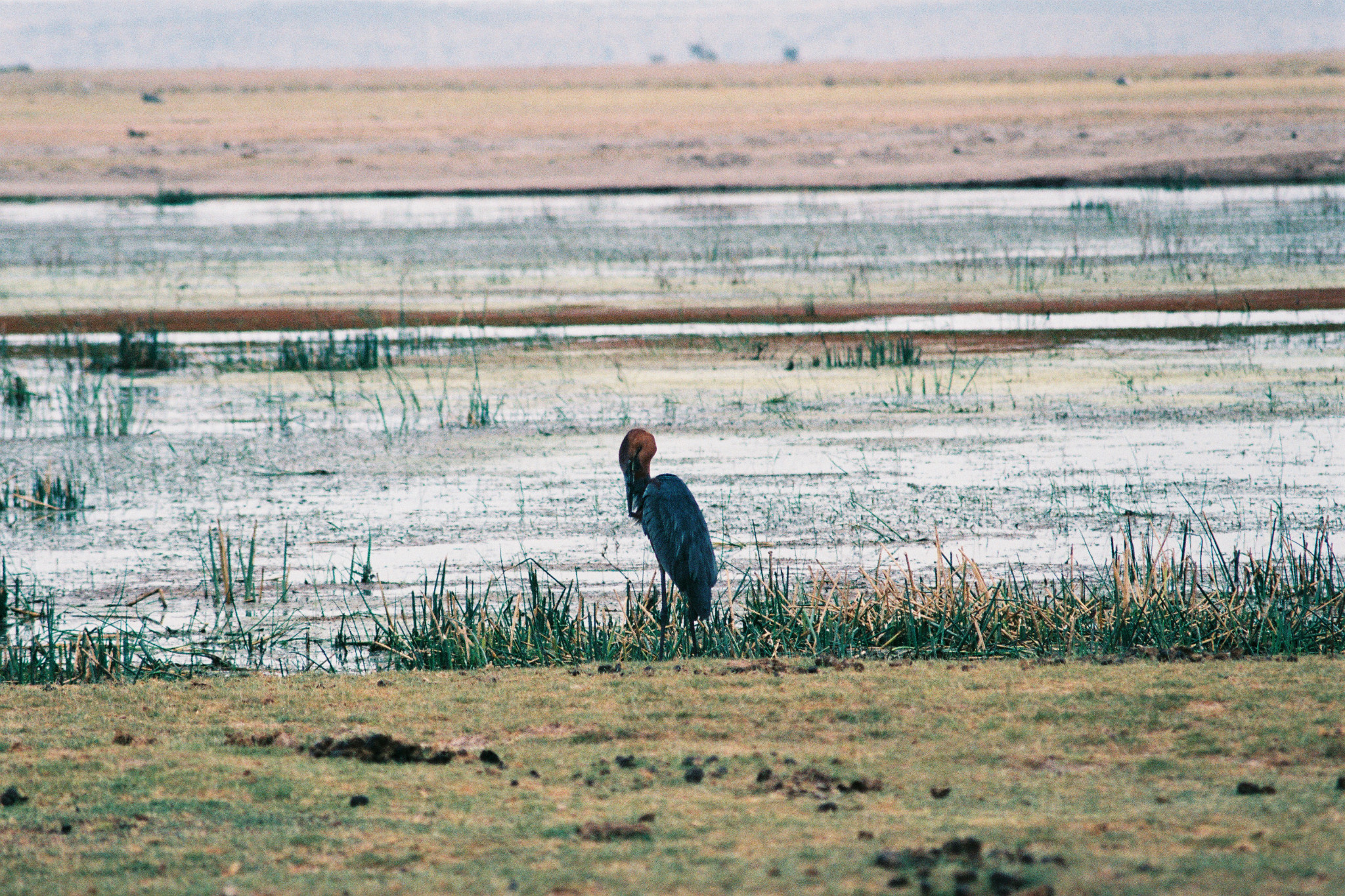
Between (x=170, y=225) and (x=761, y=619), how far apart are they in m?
29.8

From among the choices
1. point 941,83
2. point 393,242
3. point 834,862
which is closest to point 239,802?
point 834,862

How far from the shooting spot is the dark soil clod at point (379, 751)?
16.5 ft

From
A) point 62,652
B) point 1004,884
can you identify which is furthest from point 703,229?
point 1004,884

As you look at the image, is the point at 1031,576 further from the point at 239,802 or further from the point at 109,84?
the point at 109,84

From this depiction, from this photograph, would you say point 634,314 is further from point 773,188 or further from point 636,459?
point 773,188

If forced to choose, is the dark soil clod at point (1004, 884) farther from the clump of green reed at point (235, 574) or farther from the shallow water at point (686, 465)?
the clump of green reed at point (235, 574)

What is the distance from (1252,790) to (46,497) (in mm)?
8677

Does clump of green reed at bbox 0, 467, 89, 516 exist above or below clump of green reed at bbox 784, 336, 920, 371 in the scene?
below

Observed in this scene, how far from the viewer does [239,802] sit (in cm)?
462

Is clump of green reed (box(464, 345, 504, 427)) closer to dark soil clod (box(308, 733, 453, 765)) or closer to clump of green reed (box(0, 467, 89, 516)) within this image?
clump of green reed (box(0, 467, 89, 516))

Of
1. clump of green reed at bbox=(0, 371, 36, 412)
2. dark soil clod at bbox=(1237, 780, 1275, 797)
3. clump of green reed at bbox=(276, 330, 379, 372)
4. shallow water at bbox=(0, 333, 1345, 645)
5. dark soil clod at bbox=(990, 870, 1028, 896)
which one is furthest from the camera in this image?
clump of green reed at bbox=(276, 330, 379, 372)

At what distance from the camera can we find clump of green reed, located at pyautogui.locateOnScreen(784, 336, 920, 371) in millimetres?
16047

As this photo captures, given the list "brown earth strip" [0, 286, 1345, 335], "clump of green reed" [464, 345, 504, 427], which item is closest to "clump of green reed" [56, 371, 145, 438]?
"clump of green reed" [464, 345, 504, 427]

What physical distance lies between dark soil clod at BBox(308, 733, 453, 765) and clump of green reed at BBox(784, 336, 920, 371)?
11269 mm
